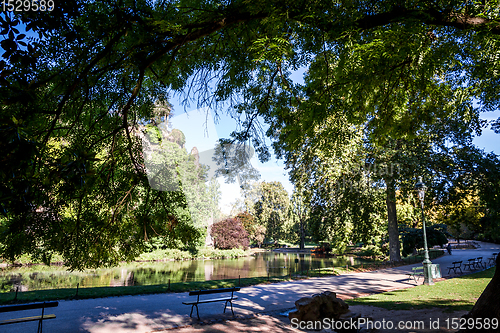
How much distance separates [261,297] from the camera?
10.6m

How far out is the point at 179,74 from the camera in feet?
23.2

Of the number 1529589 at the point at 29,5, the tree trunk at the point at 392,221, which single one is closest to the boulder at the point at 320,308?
the number 1529589 at the point at 29,5

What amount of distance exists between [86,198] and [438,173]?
57.1 feet

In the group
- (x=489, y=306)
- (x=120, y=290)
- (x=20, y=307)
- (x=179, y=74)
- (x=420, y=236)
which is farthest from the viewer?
(x=420, y=236)

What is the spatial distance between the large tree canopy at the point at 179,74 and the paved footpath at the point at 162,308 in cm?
184

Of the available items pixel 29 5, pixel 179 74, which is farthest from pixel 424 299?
pixel 29 5

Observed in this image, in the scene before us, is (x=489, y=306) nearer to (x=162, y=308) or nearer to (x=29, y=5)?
(x=29, y=5)

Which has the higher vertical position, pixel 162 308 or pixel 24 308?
pixel 24 308

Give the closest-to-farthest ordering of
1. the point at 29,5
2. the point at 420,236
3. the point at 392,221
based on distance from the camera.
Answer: the point at 29,5 → the point at 392,221 → the point at 420,236

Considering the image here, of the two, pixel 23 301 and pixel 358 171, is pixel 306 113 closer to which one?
pixel 23 301

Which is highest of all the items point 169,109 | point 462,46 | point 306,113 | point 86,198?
point 462,46

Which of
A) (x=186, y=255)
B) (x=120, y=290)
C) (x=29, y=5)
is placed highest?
(x=29, y=5)

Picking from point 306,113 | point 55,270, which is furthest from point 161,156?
point 55,270

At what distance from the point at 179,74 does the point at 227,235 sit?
1346 inches
